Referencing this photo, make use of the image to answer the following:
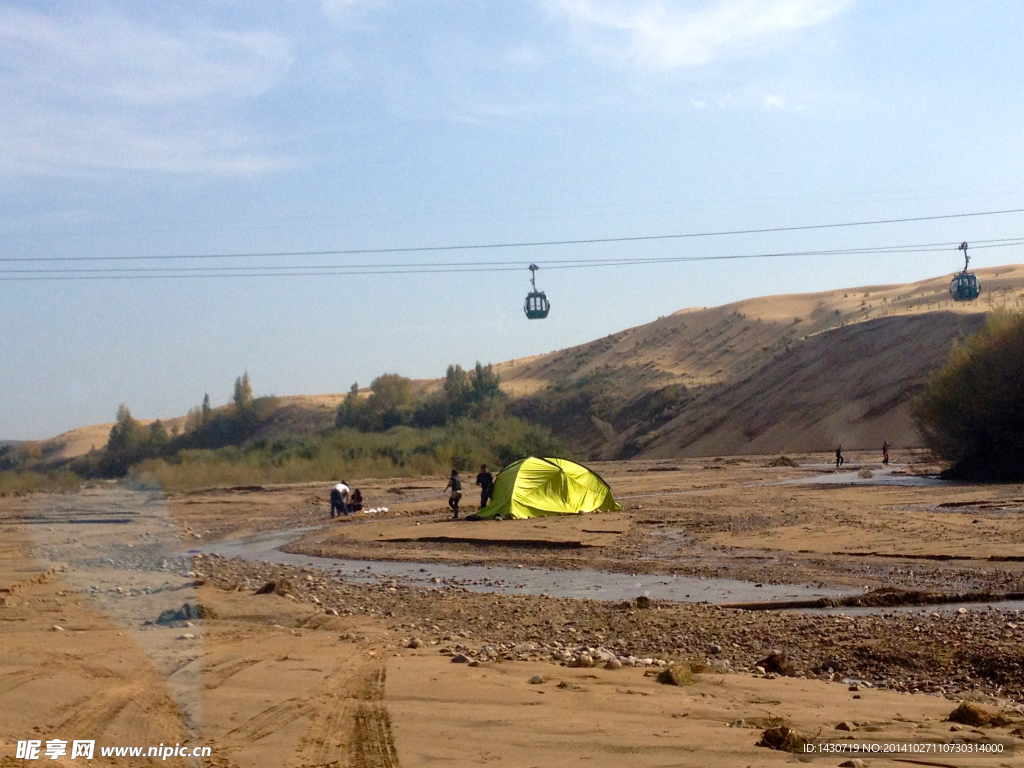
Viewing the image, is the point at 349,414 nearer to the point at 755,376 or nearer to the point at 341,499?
the point at 755,376

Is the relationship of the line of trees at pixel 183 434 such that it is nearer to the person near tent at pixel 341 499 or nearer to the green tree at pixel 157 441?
the green tree at pixel 157 441

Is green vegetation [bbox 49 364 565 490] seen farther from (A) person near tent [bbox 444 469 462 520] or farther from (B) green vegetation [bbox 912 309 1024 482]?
(B) green vegetation [bbox 912 309 1024 482]

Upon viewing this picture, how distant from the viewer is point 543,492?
28812mm

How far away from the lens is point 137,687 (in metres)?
8.75

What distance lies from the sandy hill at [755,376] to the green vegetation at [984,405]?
2262 centimetres

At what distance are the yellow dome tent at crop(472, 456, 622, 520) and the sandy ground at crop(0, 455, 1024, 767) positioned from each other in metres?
4.64

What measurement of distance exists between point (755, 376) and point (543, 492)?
60.4m

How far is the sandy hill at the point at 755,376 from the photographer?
73312mm

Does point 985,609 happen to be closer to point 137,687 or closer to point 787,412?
point 137,687

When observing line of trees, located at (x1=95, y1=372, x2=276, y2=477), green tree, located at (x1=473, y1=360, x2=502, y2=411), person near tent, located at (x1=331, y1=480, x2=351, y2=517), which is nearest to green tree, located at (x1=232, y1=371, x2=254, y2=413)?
line of trees, located at (x1=95, y1=372, x2=276, y2=477)

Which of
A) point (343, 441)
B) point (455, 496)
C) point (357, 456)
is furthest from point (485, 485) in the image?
point (343, 441)

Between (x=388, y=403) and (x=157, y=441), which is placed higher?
(x=388, y=403)

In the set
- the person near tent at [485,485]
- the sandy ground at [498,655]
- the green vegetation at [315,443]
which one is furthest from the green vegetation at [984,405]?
the green vegetation at [315,443]

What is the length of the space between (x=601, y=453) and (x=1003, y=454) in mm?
49839
